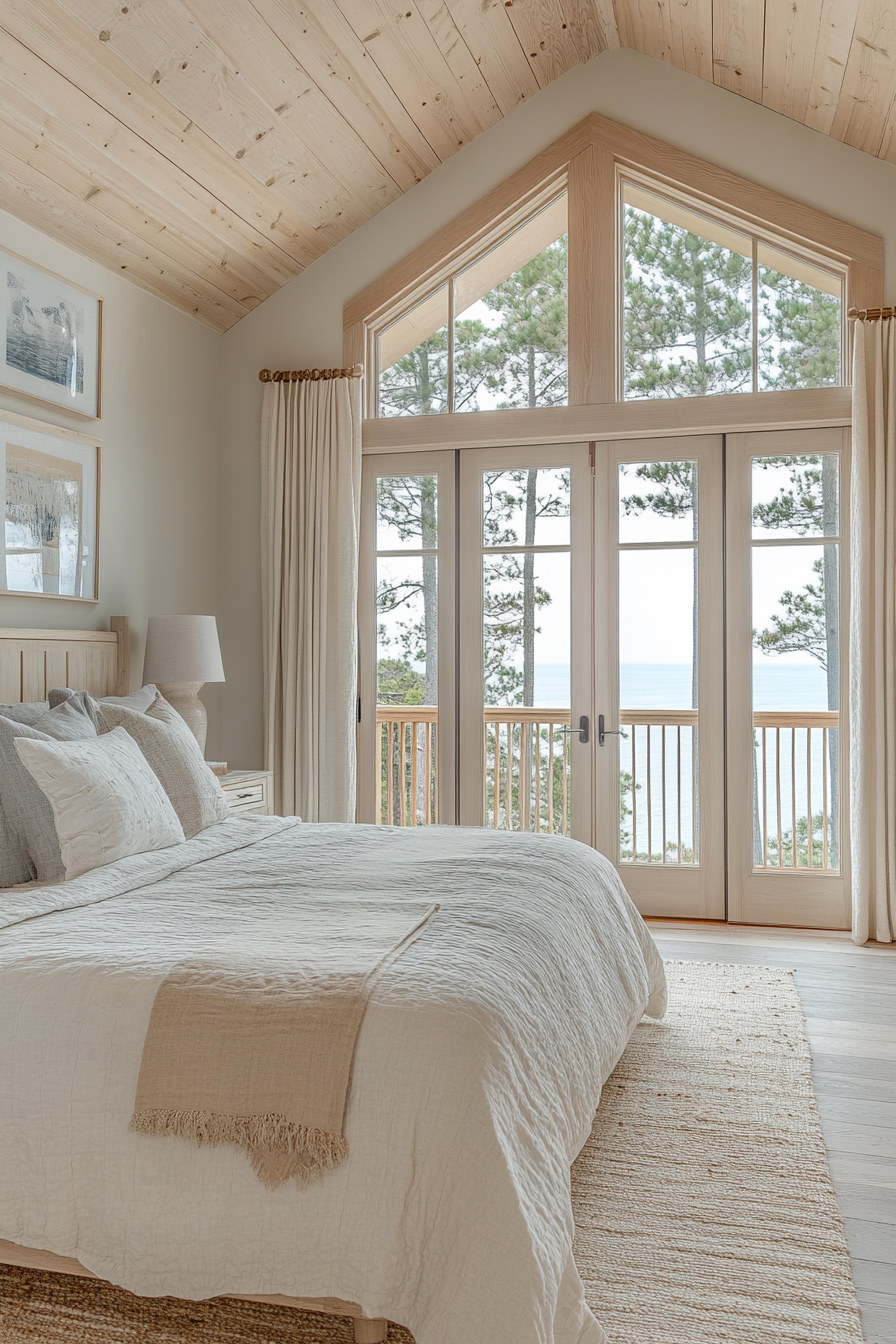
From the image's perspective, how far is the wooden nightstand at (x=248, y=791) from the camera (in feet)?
13.3

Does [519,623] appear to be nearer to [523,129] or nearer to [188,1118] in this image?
[523,129]

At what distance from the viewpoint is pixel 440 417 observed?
480 centimetres

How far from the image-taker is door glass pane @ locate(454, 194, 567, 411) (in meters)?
4.74

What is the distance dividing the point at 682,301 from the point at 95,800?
11.2 feet

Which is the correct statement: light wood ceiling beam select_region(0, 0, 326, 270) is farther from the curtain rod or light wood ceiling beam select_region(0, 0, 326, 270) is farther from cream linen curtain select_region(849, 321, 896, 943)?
cream linen curtain select_region(849, 321, 896, 943)

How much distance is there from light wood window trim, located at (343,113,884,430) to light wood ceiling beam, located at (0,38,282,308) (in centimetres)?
78

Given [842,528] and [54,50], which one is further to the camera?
[842,528]

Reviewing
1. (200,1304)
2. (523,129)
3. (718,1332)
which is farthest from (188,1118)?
(523,129)

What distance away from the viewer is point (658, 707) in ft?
15.3

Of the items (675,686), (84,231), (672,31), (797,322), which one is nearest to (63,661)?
(84,231)

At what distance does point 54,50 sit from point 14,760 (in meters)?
2.15

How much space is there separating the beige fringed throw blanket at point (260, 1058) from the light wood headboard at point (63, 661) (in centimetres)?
200

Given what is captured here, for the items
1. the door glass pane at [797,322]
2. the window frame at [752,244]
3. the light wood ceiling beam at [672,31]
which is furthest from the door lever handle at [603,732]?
the light wood ceiling beam at [672,31]

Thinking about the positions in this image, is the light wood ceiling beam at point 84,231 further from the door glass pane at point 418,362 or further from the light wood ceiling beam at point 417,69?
the light wood ceiling beam at point 417,69
